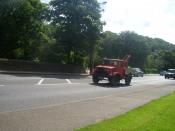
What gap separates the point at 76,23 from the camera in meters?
50.1

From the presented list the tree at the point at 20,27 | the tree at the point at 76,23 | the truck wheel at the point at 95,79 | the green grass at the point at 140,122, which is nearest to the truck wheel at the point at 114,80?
the truck wheel at the point at 95,79

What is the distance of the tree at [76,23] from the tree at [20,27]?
281 cm

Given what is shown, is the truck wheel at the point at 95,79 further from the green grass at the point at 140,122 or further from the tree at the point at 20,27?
the tree at the point at 20,27

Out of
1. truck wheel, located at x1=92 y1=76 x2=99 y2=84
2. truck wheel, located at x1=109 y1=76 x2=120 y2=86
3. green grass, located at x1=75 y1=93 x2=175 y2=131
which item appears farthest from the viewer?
truck wheel, located at x1=92 y1=76 x2=99 y2=84

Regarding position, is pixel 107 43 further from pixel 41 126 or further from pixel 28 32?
pixel 41 126

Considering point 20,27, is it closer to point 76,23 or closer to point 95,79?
point 76,23

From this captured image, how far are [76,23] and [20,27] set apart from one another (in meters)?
7.42

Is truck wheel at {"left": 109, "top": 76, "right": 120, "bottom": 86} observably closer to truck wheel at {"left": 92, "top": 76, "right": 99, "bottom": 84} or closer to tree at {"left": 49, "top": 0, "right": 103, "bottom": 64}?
truck wheel at {"left": 92, "top": 76, "right": 99, "bottom": 84}

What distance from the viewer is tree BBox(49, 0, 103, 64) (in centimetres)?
5000

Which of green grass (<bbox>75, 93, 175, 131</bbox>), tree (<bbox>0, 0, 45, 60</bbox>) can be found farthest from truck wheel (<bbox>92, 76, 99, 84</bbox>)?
tree (<bbox>0, 0, 45, 60</bbox>)

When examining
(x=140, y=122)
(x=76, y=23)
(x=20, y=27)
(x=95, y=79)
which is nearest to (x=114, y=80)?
(x=95, y=79)

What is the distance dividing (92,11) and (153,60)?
79611 mm

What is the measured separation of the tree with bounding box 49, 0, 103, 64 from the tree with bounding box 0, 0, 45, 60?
2.81 metres

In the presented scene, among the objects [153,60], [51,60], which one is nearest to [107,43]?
[153,60]
